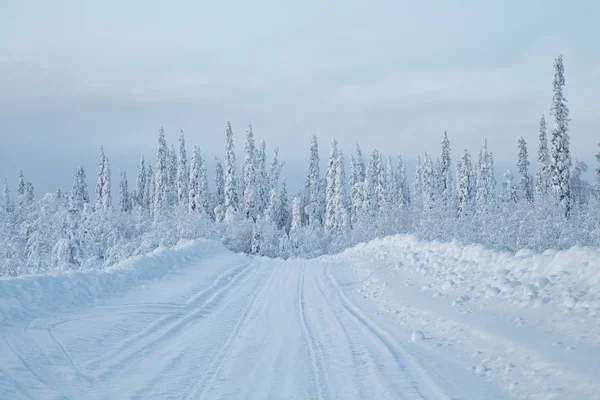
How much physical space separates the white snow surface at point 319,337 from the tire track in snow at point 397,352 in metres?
0.04

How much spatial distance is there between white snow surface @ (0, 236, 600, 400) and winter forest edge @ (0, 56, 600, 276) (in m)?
7.53

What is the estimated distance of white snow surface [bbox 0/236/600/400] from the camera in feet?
17.4

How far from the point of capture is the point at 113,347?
692cm

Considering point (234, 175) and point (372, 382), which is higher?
point (234, 175)

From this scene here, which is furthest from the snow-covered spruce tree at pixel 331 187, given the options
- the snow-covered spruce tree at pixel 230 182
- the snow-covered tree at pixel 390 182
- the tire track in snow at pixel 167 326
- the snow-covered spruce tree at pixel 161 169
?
the tire track in snow at pixel 167 326

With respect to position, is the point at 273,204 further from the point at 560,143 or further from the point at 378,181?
the point at 560,143

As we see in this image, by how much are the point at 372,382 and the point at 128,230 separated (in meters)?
38.8

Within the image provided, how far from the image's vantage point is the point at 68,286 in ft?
32.0

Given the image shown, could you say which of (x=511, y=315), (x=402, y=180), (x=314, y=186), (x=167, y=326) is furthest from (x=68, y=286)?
(x=402, y=180)

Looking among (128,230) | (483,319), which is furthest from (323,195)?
(483,319)

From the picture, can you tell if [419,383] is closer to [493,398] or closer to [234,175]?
[493,398]

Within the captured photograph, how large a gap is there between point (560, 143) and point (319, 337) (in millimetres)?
33353

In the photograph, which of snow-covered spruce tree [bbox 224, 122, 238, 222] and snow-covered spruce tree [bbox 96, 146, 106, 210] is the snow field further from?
snow-covered spruce tree [bbox 96, 146, 106, 210]

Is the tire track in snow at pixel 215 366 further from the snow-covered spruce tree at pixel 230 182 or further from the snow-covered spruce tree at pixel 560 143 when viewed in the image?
the snow-covered spruce tree at pixel 230 182
